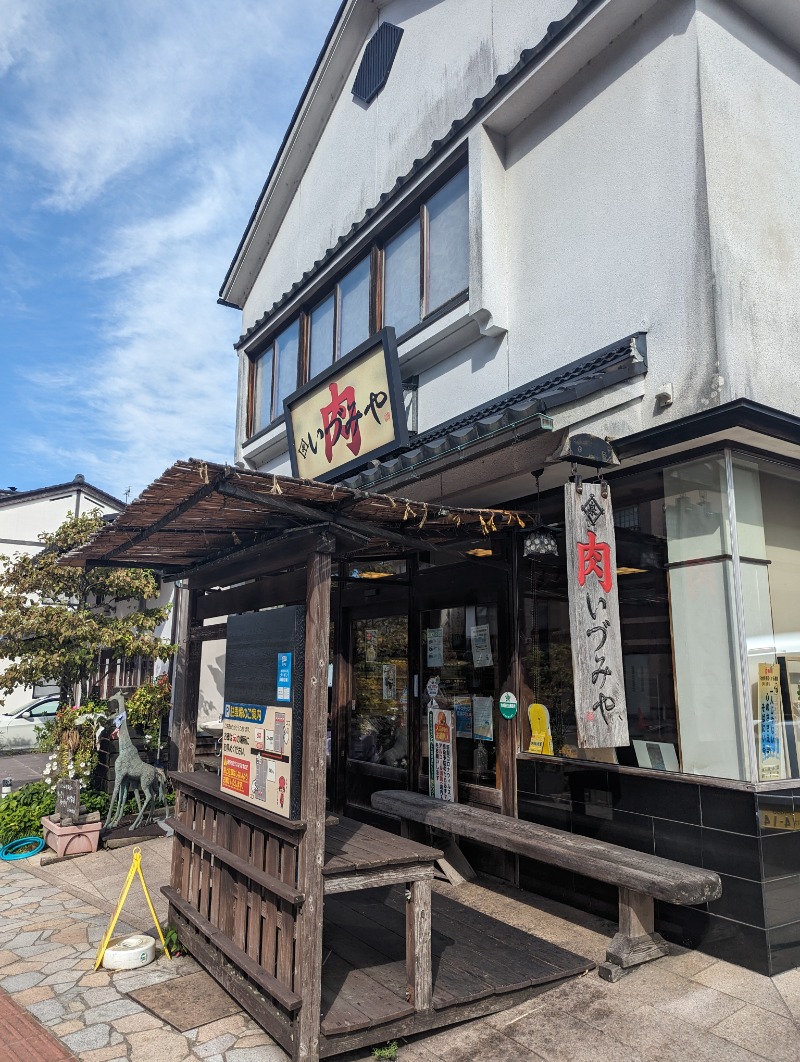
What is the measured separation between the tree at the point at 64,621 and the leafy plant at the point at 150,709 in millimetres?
618

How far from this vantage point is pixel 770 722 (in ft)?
18.3

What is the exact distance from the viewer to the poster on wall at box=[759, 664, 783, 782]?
17.8ft

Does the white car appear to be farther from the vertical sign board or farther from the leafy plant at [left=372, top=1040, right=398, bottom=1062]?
the leafy plant at [left=372, top=1040, right=398, bottom=1062]

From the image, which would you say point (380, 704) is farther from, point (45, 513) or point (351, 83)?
point (45, 513)

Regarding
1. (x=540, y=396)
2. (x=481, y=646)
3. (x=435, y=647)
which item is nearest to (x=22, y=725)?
(x=435, y=647)

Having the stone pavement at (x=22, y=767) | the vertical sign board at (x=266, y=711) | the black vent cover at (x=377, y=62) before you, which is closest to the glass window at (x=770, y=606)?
the vertical sign board at (x=266, y=711)

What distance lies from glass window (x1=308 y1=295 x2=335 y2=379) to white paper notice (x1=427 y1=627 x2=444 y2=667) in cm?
473

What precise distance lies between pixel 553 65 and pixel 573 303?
2333 mm

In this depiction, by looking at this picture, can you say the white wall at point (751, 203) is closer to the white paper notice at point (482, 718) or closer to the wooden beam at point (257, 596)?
the wooden beam at point (257, 596)

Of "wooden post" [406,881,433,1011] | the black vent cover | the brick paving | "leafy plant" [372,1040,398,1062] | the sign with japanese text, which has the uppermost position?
the black vent cover

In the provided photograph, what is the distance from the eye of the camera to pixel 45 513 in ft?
78.7

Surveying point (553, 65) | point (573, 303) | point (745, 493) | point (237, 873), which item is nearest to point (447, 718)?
point (237, 873)

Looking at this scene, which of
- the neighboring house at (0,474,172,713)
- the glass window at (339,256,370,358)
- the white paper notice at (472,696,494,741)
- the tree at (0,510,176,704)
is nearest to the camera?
the white paper notice at (472,696,494,741)

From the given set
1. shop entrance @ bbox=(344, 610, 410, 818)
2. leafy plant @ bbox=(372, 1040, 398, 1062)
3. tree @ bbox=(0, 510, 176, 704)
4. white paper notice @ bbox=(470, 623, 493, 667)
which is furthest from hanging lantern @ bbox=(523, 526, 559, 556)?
tree @ bbox=(0, 510, 176, 704)
